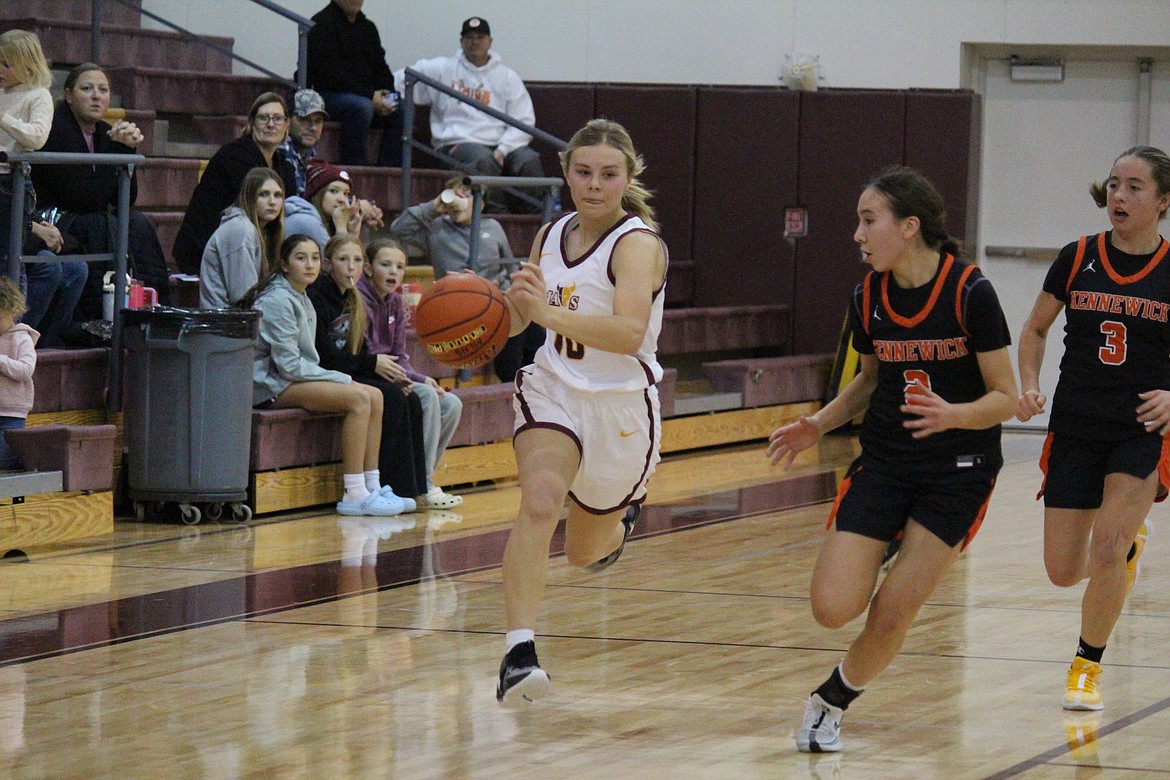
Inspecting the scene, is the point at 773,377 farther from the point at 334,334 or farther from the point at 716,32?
the point at 334,334

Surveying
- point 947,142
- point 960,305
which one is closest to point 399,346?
point 960,305

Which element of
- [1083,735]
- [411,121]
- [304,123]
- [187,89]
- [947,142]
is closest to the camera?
[1083,735]

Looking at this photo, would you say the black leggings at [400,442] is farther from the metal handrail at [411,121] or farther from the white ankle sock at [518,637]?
the white ankle sock at [518,637]

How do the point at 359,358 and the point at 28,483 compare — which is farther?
the point at 359,358

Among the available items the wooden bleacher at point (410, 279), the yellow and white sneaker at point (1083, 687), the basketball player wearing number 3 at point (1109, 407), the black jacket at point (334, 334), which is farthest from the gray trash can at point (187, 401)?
the yellow and white sneaker at point (1083, 687)

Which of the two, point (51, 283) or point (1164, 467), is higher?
point (51, 283)

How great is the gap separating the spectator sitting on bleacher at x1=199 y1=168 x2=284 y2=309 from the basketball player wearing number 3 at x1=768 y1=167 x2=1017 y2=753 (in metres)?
4.54

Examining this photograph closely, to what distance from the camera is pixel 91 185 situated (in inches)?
314

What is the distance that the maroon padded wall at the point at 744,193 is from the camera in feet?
41.2

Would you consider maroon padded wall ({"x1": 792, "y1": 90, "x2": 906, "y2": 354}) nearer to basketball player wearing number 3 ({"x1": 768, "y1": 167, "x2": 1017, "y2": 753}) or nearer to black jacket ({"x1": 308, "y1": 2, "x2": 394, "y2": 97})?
black jacket ({"x1": 308, "y1": 2, "x2": 394, "y2": 97})

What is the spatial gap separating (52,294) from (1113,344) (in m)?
4.86

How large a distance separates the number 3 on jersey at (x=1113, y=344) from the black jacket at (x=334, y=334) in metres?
4.34

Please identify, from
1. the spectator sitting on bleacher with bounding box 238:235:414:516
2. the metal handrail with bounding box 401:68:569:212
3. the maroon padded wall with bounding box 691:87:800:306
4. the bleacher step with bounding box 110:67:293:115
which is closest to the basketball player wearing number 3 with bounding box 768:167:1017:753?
the spectator sitting on bleacher with bounding box 238:235:414:516

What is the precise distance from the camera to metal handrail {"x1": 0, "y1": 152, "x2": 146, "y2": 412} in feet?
23.8
